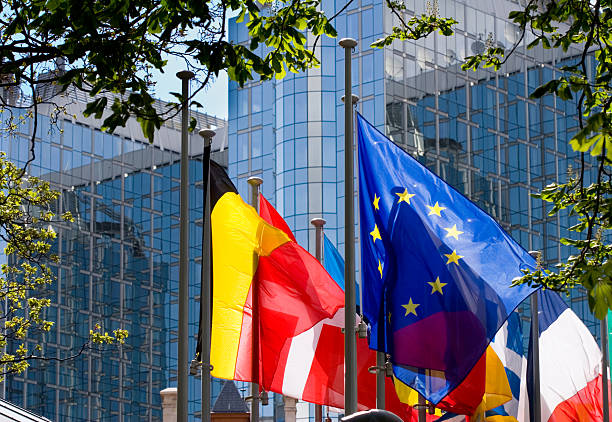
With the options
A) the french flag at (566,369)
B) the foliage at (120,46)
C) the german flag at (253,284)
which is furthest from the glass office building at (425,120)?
the foliage at (120,46)

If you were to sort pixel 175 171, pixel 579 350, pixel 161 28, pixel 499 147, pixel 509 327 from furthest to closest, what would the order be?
pixel 175 171, pixel 499 147, pixel 579 350, pixel 509 327, pixel 161 28

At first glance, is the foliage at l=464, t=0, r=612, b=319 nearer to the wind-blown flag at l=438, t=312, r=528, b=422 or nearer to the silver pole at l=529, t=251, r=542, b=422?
the wind-blown flag at l=438, t=312, r=528, b=422

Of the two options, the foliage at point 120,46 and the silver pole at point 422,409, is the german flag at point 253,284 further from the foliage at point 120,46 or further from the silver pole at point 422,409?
the foliage at point 120,46

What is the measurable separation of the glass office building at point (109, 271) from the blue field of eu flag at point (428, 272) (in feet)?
221

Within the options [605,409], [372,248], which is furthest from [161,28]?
[605,409]

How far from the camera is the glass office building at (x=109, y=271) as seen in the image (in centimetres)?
9000

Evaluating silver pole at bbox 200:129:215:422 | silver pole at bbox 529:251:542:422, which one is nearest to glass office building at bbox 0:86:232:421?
silver pole at bbox 529:251:542:422

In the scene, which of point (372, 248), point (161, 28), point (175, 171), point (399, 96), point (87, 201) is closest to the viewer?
point (161, 28)

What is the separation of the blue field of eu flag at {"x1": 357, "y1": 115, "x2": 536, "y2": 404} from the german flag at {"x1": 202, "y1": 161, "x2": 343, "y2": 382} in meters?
1.60

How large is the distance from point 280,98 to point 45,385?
28.9 m

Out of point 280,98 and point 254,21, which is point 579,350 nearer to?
point 254,21

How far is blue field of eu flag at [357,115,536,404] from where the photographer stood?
21.2 metres

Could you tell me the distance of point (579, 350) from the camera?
1155 inches

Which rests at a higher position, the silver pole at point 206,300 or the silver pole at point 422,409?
the silver pole at point 206,300
